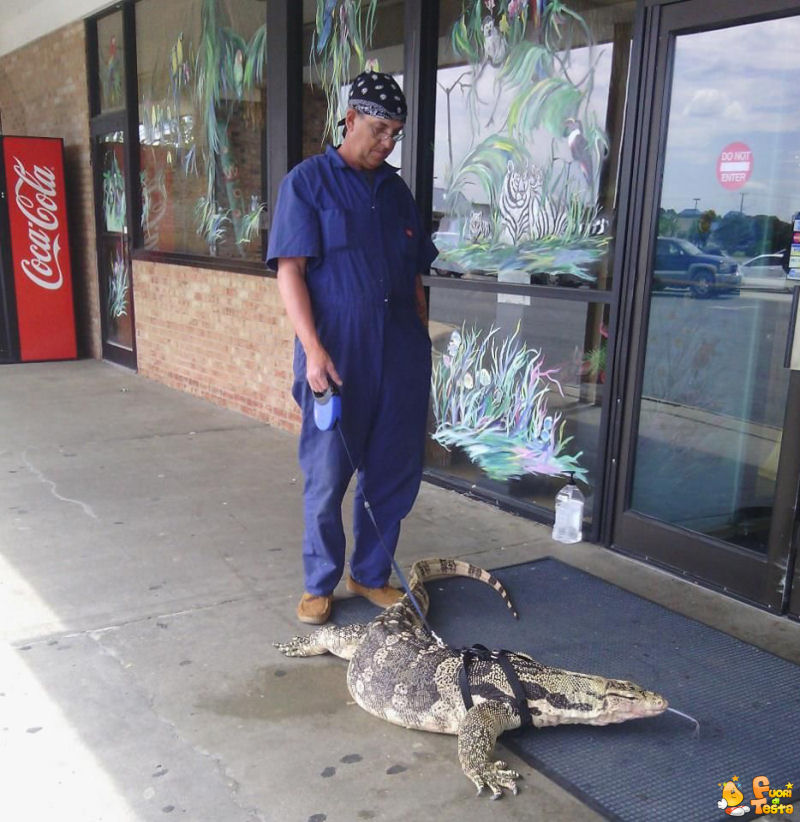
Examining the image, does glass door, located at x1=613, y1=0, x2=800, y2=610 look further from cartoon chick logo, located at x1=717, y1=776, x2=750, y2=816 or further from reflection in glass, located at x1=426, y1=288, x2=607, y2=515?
cartoon chick logo, located at x1=717, y1=776, x2=750, y2=816

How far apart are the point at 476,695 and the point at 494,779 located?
277 mm

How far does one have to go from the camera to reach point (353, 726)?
2.82m

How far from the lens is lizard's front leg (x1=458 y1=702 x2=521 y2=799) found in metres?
2.49

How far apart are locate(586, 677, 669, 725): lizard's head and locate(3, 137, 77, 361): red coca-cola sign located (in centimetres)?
828

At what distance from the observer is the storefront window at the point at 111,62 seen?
28.2 feet

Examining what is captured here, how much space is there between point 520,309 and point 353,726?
2.71 meters

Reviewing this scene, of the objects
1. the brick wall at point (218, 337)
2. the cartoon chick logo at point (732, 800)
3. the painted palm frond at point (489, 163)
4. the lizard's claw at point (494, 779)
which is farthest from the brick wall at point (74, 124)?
the cartoon chick logo at point (732, 800)

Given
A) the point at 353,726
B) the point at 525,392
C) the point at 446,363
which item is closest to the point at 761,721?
the point at 353,726

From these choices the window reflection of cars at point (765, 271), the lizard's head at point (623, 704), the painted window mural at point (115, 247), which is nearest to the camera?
the lizard's head at point (623, 704)

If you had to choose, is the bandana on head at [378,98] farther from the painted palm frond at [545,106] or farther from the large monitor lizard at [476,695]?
the large monitor lizard at [476,695]

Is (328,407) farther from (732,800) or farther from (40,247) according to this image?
(40,247)

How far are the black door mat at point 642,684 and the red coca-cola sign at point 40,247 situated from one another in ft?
23.1

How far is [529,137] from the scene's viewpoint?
15.3ft

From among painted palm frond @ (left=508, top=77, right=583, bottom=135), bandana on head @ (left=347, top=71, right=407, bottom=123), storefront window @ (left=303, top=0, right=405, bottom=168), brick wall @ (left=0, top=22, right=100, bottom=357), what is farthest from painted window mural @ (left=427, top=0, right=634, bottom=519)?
brick wall @ (left=0, top=22, right=100, bottom=357)
